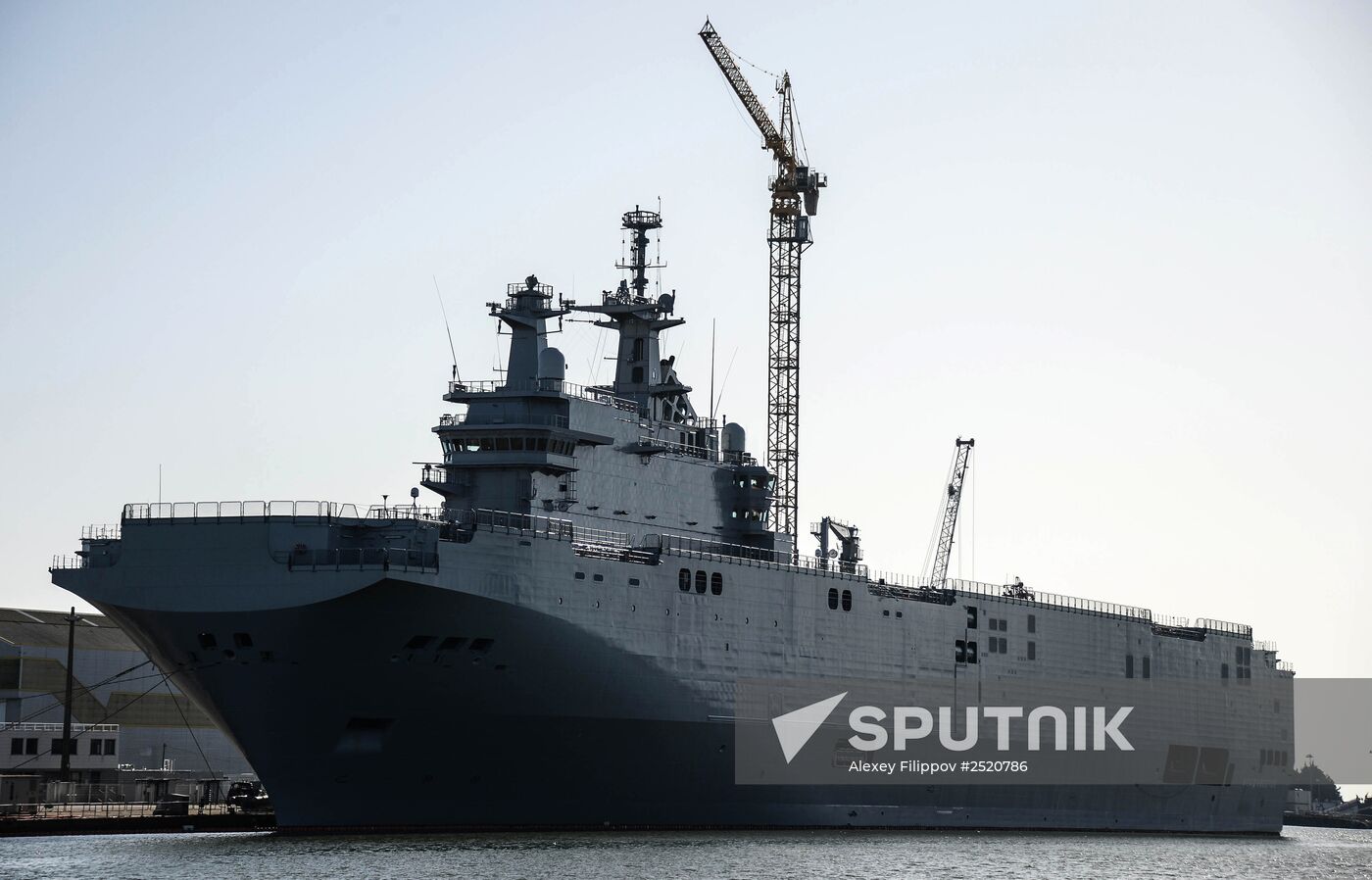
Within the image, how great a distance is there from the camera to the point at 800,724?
55.9 meters

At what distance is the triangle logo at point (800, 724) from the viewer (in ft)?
181

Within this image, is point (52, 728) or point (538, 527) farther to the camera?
point (52, 728)

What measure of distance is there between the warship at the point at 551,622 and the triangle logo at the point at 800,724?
109 centimetres

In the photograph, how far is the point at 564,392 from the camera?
53.3 meters

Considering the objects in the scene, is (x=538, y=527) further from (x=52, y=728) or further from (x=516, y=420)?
(x=52, y=728)

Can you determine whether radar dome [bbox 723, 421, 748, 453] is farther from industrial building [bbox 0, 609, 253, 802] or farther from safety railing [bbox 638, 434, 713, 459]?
industrial building [bbox 0, 609, 253, 802]

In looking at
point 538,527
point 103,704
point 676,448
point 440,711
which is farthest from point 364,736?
point 103,704

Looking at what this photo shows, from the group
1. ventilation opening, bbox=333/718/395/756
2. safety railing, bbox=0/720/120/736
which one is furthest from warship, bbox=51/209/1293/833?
safety railing, bbox=0/720/120/736

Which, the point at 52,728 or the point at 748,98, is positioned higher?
A: the point at 748,98

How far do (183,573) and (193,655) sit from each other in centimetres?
237

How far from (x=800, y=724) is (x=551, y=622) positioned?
11.3 meters

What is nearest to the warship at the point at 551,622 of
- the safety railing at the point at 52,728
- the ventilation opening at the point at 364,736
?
the ventilation opening at the point at 364,736

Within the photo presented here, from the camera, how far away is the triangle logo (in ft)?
181

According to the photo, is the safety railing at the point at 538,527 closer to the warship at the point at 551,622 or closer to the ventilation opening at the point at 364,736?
the warship at the point at 551,622
